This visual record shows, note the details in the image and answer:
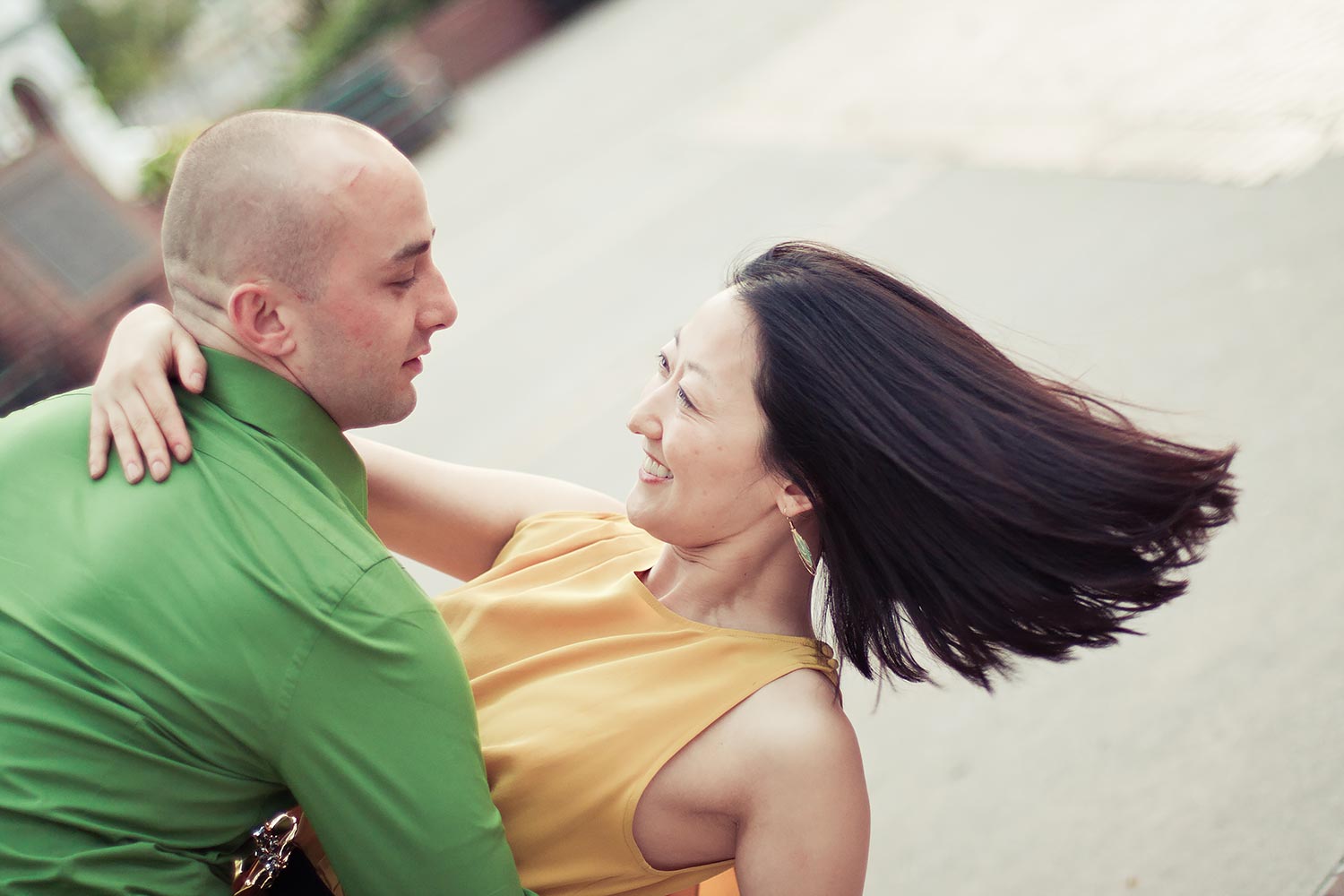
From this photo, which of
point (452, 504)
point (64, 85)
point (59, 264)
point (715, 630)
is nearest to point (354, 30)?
point (64, 85)

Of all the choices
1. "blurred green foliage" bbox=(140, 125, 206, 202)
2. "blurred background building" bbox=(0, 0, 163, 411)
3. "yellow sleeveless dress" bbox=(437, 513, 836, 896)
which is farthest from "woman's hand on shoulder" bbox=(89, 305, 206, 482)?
"blurred green foliage" bbox=(140, 125, 206, 202)

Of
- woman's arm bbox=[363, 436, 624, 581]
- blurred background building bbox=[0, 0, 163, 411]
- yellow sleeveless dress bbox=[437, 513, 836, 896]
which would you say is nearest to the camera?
yellow sleeveless dress bbox=[437, 513, 836, 896]

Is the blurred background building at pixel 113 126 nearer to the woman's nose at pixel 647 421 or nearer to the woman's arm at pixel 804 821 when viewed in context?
the woman's nose at pixel 647 421

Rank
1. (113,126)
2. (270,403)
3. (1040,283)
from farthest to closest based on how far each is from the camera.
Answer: (113,126) → (1040,283) → (270,403)

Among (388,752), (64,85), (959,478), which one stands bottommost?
(959,478)

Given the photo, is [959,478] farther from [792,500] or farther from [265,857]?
[265,857]

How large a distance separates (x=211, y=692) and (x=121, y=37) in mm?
38450

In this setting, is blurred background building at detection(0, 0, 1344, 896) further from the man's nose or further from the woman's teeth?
the man's nose

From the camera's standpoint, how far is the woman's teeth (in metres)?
2.00

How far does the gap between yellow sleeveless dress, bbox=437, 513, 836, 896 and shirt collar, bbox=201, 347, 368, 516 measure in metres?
0.49

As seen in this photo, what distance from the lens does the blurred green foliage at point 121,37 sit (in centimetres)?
3052

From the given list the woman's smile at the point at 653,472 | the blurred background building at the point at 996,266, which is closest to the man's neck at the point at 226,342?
the woman's smile at the point at 653,472

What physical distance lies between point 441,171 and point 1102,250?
7.45 m

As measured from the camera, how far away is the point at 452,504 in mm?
2283
